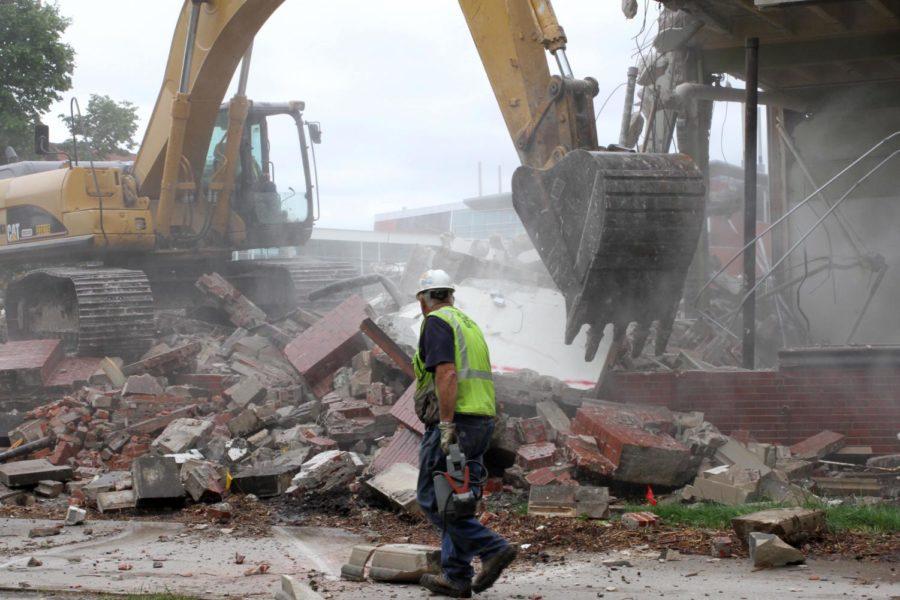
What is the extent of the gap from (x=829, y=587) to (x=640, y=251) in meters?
2.99

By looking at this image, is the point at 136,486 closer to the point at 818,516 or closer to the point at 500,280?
the point at 818,516

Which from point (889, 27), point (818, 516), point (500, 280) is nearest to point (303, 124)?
point (500, 280)

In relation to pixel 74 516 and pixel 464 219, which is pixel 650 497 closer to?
pixel 74 516

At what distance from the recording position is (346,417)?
9.91 meters

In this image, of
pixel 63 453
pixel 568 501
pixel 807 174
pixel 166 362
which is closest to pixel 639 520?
pixel 568 501

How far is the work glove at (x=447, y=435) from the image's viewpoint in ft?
18.9

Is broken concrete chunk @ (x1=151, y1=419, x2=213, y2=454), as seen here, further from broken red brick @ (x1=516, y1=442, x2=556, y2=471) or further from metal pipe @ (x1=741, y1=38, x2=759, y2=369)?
metal pipe @ (x1=741, y1=38, x2=759, y2=369)

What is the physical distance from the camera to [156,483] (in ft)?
27.6

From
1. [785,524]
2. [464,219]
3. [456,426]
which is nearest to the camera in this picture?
[456,426]

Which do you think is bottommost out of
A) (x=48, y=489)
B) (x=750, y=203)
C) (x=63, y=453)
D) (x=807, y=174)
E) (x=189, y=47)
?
(x=48, y=489)

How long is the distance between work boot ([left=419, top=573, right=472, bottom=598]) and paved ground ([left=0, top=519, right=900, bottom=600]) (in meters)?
0.08

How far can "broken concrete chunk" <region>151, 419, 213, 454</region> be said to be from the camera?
32.2ft

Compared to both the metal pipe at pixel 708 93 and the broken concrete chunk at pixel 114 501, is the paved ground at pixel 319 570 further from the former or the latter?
the metal pipe at pixel 708 93

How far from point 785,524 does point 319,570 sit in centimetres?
268
